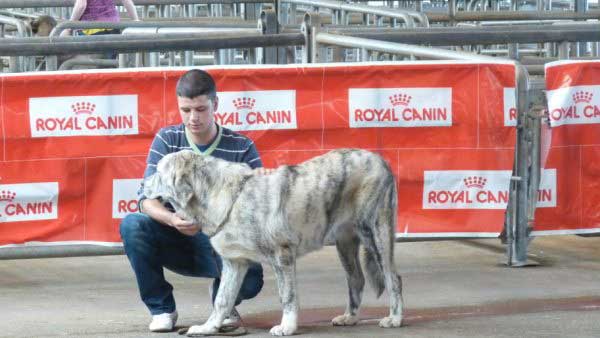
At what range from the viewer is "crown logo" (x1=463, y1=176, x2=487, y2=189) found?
9562 millimetres

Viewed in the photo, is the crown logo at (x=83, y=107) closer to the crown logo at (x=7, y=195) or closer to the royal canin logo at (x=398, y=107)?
the crown logo at (x=7, y=195)

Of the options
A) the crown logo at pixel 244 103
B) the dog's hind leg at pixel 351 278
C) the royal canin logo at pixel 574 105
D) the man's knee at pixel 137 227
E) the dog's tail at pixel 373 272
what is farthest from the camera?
the royal canin logo at pixel 574 105

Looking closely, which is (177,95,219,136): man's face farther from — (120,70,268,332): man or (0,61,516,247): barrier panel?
(0,61,516,247): barrier panel

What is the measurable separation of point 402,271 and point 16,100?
292 centimetres

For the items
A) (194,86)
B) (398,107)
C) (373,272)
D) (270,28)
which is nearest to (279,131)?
(398,107)

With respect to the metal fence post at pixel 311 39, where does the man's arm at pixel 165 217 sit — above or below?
below

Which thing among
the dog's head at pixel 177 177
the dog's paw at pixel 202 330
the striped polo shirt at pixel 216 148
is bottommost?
the dog's paw at pixel 202 330

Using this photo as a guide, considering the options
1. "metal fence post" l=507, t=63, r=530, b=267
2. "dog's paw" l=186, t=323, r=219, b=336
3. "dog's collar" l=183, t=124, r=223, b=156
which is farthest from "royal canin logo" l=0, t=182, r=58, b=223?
"metal fence post" l=507, t=63, r=530, b=267

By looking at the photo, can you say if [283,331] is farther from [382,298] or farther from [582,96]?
[582,96]

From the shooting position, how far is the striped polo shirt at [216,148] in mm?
7500

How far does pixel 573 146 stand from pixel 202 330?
353 centimetres

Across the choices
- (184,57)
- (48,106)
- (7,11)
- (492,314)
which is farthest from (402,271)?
(7,11)

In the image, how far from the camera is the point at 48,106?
911cm

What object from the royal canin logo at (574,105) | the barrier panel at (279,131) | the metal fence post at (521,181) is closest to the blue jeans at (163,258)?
the barrier panel at (279,131)
